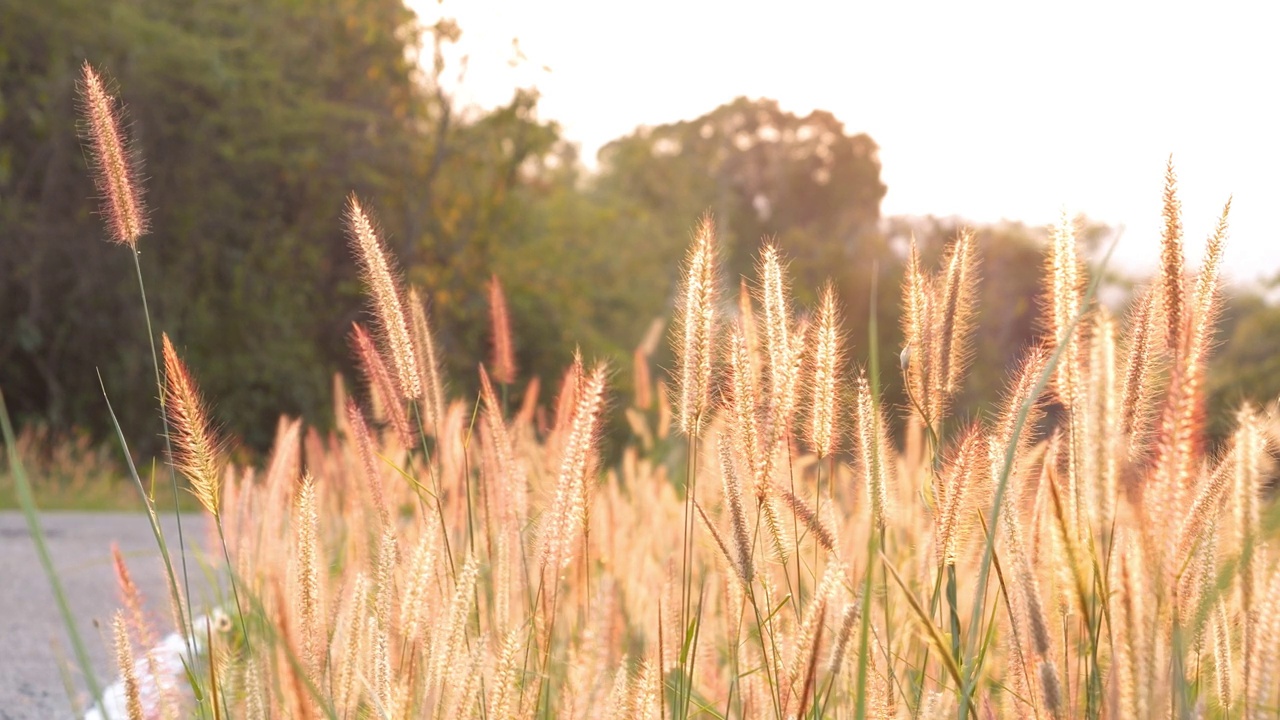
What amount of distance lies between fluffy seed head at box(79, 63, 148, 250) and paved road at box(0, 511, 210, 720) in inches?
20.2

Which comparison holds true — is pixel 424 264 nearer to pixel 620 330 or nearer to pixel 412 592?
pixel 620 330

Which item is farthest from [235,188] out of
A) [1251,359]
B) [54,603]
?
[1251,359]

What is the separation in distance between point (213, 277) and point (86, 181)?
71.5 inches

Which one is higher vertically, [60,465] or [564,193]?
[564,193]

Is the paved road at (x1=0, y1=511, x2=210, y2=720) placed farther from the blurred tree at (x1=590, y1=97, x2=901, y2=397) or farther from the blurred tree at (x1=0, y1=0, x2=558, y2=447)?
the blurred tree at (x1=590, y1=97, x2=901, y2=397)

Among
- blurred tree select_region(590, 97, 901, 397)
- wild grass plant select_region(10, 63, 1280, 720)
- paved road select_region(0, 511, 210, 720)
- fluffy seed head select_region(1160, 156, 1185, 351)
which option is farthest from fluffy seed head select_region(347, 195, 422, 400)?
blurred tree select_region(590, 97, 901, 397)

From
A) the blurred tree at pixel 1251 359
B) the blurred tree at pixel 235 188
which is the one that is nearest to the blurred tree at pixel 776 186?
the blurred tree at pixel 1251 359

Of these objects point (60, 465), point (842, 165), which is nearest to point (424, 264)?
point (60, 465)

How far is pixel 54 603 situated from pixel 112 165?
2845 mm

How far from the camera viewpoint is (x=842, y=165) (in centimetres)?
3838

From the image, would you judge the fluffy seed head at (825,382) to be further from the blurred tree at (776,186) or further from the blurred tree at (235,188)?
the blurred tree at (776,186)

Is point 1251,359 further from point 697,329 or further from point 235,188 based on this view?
point 697,329

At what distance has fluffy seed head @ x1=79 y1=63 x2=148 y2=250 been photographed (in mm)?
1635

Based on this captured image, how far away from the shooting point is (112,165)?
170 centimetres
